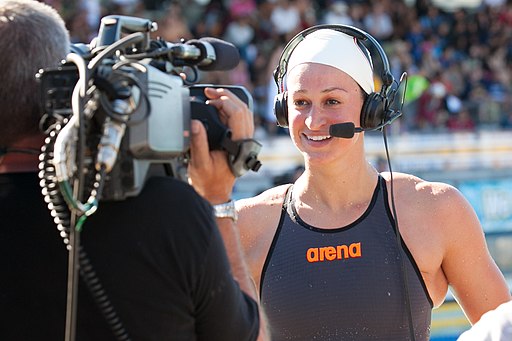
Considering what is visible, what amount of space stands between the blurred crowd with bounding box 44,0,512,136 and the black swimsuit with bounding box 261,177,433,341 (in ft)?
23.1

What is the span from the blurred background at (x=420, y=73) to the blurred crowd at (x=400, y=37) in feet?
0.06

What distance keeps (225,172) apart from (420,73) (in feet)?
37.0

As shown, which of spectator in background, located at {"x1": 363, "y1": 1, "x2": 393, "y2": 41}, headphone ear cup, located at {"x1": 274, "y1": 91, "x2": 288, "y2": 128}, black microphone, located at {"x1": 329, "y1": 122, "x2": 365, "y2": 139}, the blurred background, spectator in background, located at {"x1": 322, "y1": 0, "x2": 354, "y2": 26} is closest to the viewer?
black microphone, located at {"x1": 329, "y1": 122, "x2": 365, "y2": 139}

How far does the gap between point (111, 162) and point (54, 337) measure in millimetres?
405

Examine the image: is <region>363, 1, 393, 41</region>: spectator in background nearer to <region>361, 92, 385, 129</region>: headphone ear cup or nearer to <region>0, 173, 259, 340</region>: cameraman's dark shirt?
<region>361, 92, 385, 129</region>: headphone ear cup

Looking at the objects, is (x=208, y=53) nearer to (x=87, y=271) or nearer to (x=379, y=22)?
(x=87, y=271)

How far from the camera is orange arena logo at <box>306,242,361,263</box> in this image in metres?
2.93

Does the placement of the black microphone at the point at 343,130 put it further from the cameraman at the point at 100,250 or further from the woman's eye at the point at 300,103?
the cameraman at the point at 100,250

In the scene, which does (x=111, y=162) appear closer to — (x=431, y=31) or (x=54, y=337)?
(x=54, y=337)

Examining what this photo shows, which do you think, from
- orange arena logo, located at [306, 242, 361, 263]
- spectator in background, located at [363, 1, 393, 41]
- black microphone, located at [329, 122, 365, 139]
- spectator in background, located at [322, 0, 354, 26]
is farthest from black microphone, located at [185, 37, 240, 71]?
spectator in background, located at [363, 1, 393, 41]

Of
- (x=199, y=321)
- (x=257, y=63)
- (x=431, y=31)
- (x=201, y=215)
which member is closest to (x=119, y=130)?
(x=201, y=215)

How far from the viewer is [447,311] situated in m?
8.28

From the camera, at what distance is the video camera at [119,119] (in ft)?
5.49

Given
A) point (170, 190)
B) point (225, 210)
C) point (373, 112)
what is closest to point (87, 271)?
point (170, 190)
